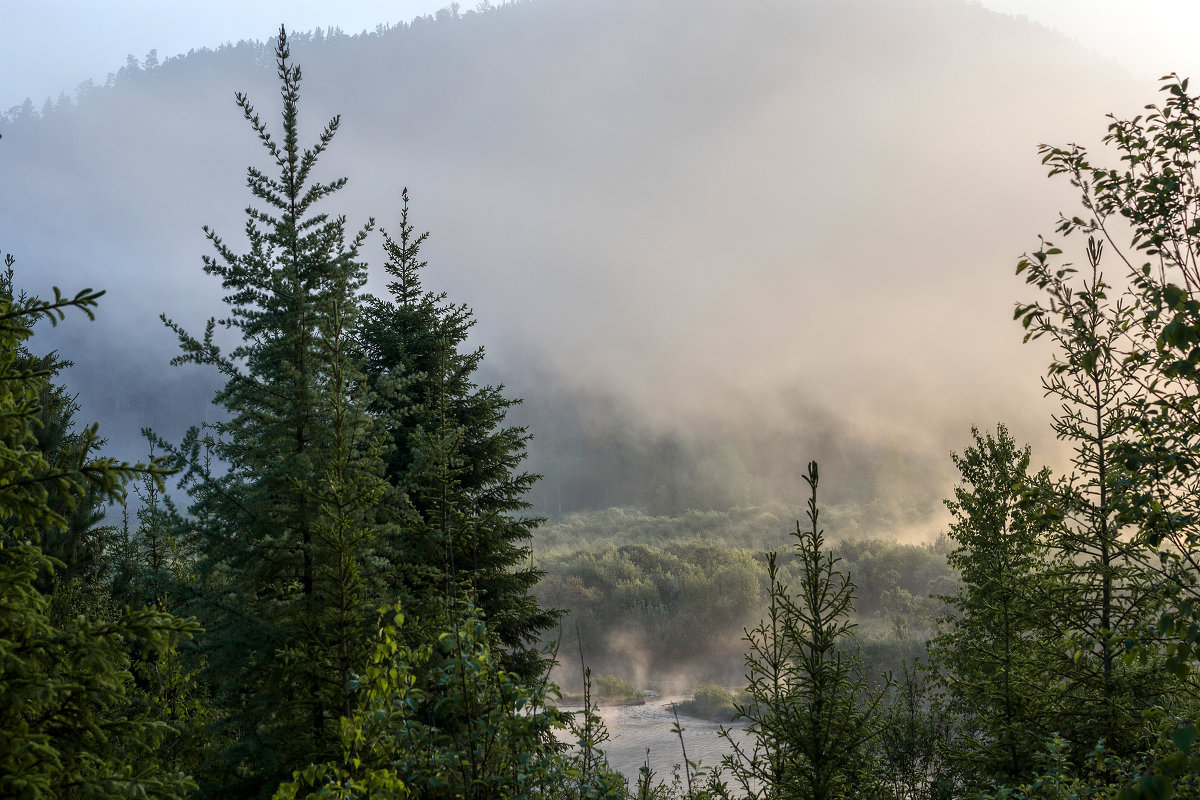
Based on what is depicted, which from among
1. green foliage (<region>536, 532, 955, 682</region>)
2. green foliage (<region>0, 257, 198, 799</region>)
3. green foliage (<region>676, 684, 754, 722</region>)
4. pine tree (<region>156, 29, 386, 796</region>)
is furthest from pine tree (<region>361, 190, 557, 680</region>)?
green foliage (<region>536, 532, 955, 682</region>)

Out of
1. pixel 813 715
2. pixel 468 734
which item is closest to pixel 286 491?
pixel 468 734

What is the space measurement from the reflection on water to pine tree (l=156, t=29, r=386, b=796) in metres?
21.5

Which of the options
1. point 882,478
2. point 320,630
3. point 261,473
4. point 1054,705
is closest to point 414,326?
point 261,473

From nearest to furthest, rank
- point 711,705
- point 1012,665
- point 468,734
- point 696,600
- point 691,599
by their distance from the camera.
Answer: point 468,734
point 1012,665
point 711,705
point 696,600
point 691,599

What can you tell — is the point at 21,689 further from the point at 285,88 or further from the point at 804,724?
the point at 285,88

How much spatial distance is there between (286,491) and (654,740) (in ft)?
99.9

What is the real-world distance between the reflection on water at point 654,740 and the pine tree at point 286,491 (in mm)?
21476

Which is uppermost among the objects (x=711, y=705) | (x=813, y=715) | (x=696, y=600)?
(x=696, y=600)

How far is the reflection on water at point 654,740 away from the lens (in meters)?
29.8

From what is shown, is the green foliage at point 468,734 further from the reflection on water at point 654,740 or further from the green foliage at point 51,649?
the reflection on water at point 654,740

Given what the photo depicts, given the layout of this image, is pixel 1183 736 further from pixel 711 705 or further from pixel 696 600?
pixel 696 600

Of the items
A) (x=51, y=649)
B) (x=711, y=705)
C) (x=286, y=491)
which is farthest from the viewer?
(x=711, y=705)

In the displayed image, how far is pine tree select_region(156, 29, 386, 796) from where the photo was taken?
274 inches

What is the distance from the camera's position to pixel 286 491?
8.41 metres
